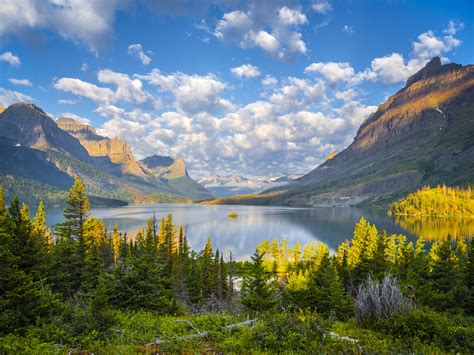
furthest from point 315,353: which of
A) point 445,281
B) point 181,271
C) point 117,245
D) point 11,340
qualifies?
point 117,245

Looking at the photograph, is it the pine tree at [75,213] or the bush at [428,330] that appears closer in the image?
the bush at [428,330]

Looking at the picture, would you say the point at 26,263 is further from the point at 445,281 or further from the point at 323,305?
the point at 445,281

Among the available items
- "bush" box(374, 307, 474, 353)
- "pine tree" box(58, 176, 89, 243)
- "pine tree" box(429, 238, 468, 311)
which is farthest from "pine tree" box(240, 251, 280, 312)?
"pine tree" box(58, 176, 89, 243)

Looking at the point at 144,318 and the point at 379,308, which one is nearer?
the point at 379,308

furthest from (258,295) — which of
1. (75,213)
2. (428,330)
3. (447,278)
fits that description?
(75,213)

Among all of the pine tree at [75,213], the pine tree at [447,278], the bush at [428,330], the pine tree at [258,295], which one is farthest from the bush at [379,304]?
the pine tree at [75,213]

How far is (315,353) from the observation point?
9.21 metres

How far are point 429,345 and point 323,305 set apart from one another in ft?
75.1

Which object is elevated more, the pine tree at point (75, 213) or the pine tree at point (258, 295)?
the pine tree at point (75, 213)

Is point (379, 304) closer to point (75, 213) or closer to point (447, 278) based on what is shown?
point (447, 278)

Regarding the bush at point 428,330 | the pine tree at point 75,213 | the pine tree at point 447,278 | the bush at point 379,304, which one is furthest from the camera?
the pine tree at point 75,213

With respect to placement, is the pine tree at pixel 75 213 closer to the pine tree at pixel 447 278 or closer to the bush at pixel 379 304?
the bush at pixel 379 304

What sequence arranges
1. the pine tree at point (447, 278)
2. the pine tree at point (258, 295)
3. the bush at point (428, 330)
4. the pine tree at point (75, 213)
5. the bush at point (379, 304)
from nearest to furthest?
1. the bush at point (428, 330)
2. the bush at point (379, 304)
3. the pine tree at point (447, 278)
4. the pine tree at point (258, 295)
5. the pine tree at point (75, 213)

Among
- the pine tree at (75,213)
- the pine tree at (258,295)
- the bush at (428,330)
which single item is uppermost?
the pine tree at (75,213)
